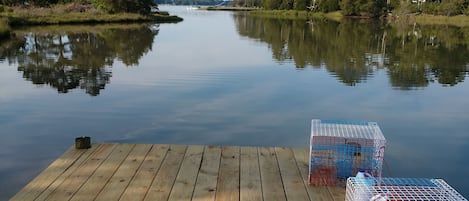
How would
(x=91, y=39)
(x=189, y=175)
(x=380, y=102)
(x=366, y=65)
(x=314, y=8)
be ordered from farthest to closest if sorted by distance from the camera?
(x=314, y=8), (x=91, y=39), (x=366, y=65), (x=380, y=102), (x=189, y=175)

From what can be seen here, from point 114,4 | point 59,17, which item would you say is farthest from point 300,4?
point 59,17

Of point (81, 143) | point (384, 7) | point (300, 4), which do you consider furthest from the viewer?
point (300, 4)

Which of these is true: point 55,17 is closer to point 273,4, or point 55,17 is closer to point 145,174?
point 145,174

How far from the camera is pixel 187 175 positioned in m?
3.79

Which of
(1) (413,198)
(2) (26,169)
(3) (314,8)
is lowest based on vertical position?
(2) (26,169)

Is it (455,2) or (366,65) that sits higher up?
(455,2)

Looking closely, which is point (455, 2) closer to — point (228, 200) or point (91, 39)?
point (91, 39)

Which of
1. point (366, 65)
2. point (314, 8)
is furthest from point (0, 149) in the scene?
point (314, 8)

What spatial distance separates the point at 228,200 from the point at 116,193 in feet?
2.94

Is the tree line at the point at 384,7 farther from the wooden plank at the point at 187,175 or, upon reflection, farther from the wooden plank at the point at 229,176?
the wooden plank at the point at 187,175

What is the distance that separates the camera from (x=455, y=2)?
169ft

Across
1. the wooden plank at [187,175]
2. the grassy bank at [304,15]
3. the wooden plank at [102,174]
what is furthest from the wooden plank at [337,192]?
the grassy bank at [304,15]

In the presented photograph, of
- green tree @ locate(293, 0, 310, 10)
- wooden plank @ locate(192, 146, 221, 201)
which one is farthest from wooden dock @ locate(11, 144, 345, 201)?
green tree @ locate(293, 0, 310, 10)

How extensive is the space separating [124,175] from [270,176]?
131 cm
